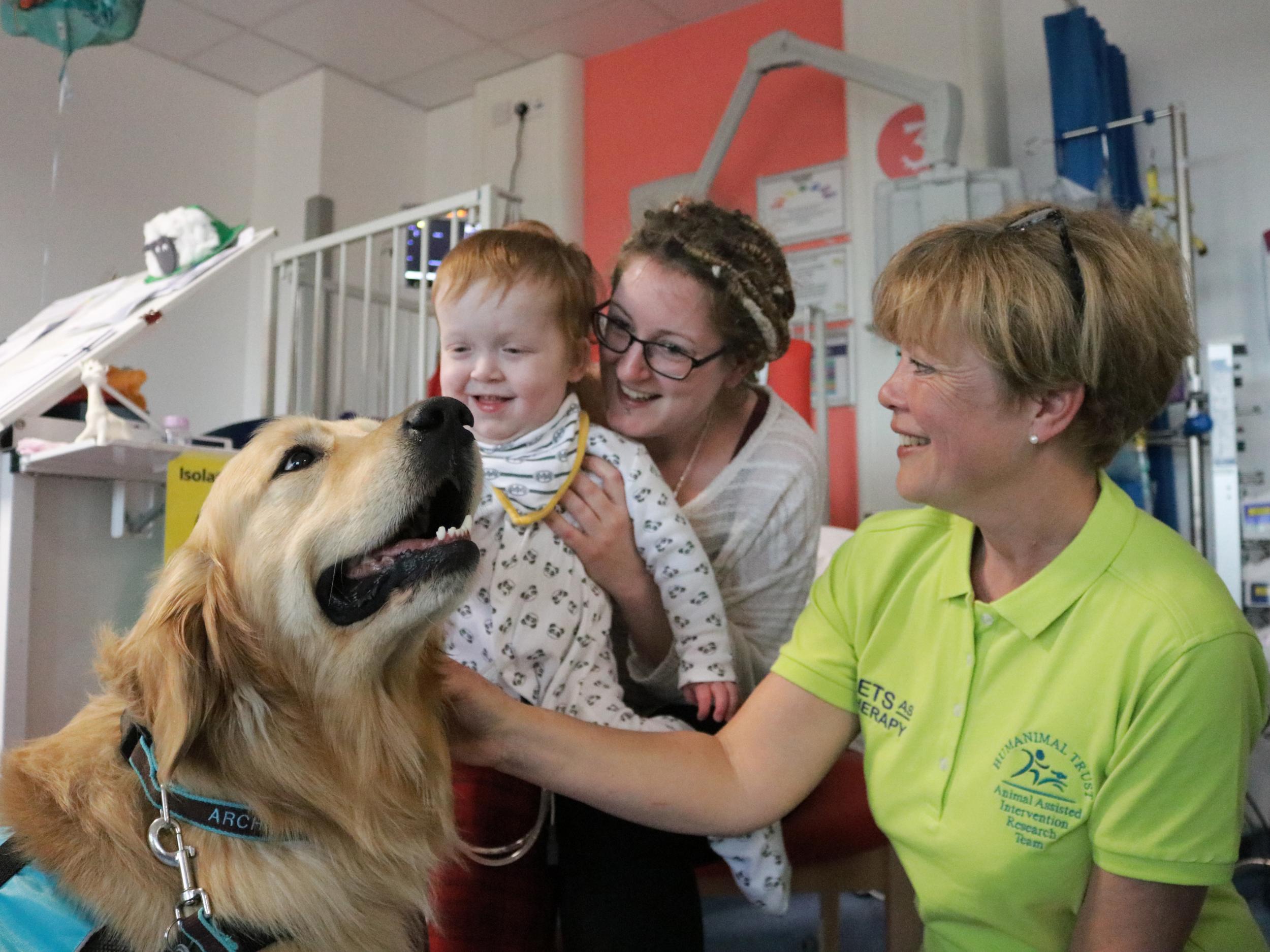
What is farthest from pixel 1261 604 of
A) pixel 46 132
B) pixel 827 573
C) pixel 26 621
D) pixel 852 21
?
pixel 46 132

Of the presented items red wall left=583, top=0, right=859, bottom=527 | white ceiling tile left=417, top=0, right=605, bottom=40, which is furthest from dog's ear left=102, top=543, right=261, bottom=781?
white ceiling tile left=417, top=0, right=605, bottom=40

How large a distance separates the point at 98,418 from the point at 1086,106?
3180 mm

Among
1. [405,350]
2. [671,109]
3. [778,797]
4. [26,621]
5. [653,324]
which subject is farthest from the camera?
[671,109]

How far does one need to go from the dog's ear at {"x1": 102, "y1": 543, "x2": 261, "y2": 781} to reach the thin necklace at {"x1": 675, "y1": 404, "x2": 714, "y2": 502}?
2.39 feet

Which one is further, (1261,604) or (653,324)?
(1261,604)

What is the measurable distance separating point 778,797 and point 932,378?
525mm

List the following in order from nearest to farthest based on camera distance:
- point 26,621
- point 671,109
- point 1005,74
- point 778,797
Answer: point 778,797 → point 26,621 → point 1005,74 → point 671,109

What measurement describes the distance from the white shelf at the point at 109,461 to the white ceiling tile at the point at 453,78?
11.5ft

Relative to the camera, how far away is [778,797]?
1161 millimetres

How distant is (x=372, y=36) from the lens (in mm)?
4598

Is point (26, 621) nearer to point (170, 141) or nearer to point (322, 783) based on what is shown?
point (322, 783)

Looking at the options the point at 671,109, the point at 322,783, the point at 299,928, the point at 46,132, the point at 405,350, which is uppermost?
the point at 671,109

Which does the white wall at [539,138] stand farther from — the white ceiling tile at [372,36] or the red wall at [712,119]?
the white ceiling tile at [372,36]

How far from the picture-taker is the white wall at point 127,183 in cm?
406
